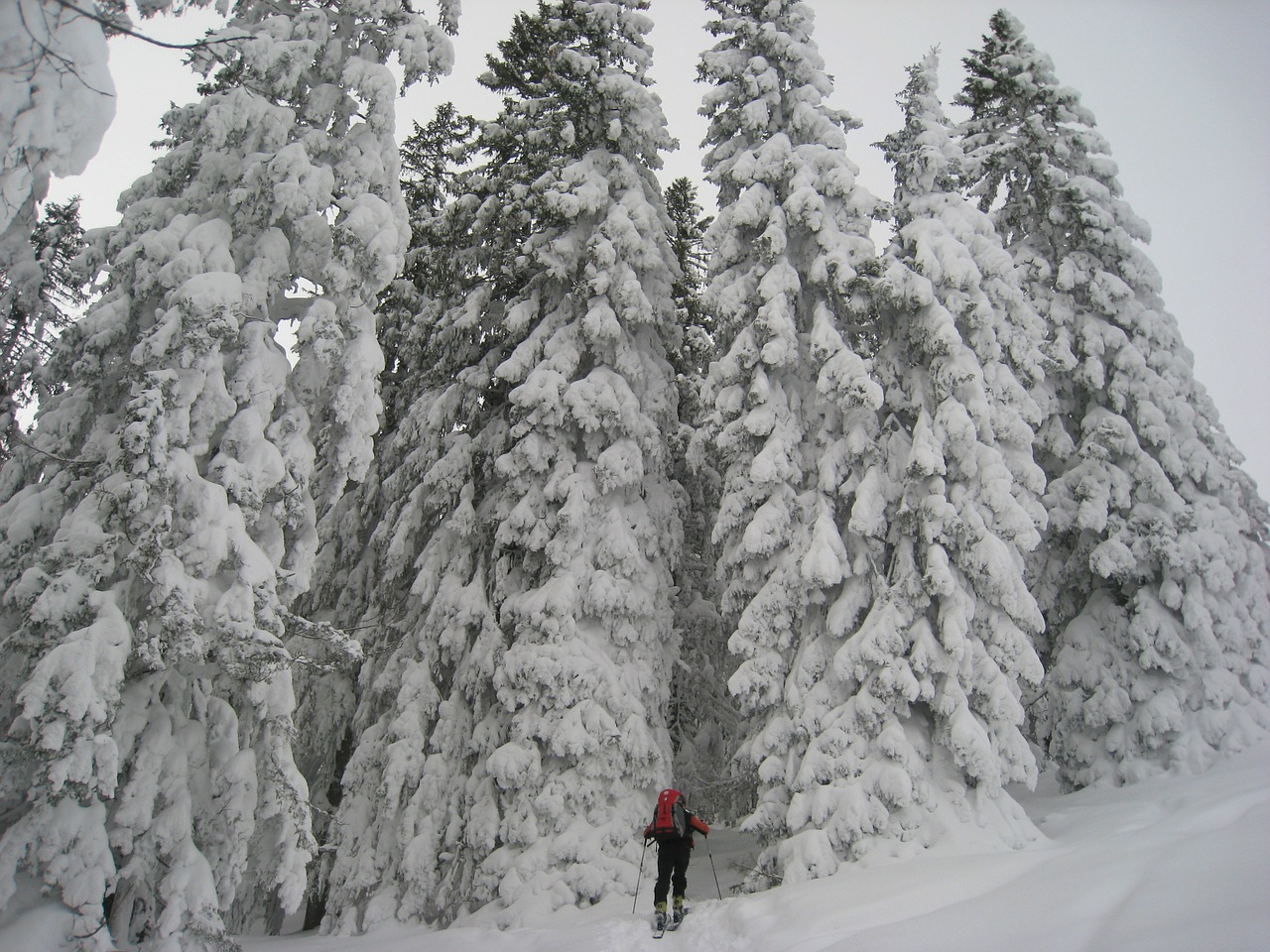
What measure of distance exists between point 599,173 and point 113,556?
1041 centimetres

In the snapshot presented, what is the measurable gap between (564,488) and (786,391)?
4.10m

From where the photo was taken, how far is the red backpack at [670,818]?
9188mm

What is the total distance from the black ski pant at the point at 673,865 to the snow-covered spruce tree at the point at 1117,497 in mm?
8969

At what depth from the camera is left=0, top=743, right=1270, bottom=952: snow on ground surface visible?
467cm

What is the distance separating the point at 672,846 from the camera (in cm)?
920

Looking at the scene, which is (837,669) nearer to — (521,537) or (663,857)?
(663,857)

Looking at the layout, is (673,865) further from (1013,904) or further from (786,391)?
(786,391)

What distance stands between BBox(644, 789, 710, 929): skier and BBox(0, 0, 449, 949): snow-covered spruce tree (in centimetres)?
396

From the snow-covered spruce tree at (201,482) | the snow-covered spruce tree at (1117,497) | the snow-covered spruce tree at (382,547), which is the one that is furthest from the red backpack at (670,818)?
the snow-covered spruce tree at (1117,497)

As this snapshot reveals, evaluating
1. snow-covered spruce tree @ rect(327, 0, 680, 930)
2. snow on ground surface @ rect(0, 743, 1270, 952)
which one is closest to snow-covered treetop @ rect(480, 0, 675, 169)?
snow-covered spruce tree @ rect(327, 0, 680, 930)

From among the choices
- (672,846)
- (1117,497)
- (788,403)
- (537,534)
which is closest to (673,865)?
(672,846)

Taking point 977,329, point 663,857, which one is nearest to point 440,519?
point 663,857

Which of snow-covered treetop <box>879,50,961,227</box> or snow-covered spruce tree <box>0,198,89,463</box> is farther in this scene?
snow-covered treetop <box>879,50,961,227</box>

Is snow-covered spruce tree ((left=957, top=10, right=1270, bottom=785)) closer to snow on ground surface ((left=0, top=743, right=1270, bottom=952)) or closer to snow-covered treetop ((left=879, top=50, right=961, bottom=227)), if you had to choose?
snow on ground surface ((left=0, top=743, right=1270, bottom=952))
